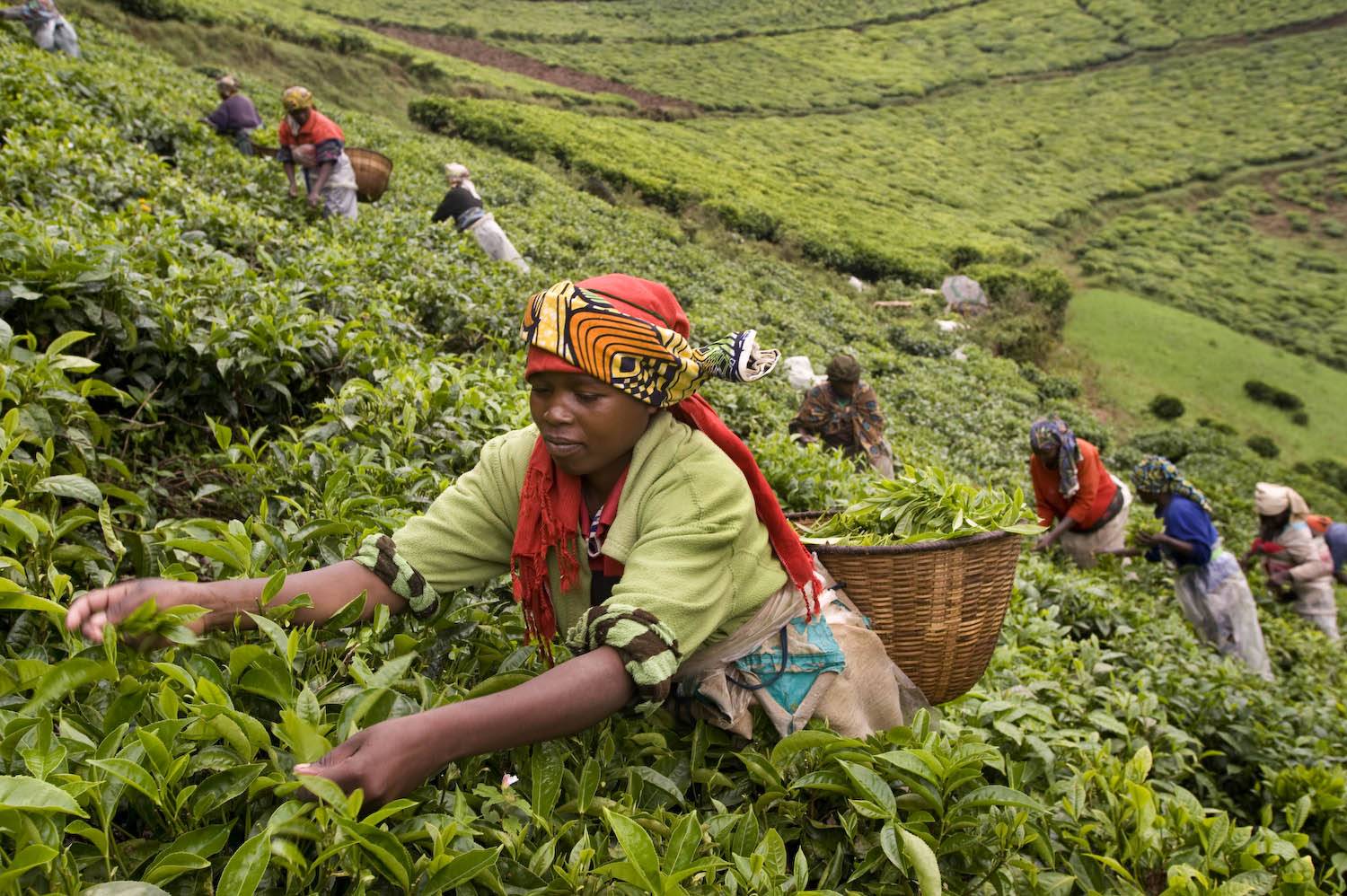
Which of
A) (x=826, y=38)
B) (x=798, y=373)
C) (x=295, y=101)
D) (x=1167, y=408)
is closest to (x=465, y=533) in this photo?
(x=295, y=101)

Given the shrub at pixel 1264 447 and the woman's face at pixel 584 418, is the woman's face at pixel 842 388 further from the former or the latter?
the shrub at pixel 1264 447

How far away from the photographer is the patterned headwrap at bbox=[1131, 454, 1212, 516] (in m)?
6.07

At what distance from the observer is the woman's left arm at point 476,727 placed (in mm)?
1238

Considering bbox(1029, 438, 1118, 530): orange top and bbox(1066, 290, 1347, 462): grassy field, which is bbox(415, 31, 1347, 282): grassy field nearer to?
bbox(1066, 290, 1347, 462): grassy field

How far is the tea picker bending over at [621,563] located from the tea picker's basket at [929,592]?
0.14 m

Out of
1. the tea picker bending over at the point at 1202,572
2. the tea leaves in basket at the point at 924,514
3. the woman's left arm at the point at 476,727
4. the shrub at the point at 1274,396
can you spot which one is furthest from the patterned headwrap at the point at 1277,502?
the shrub at the point at 1274,396

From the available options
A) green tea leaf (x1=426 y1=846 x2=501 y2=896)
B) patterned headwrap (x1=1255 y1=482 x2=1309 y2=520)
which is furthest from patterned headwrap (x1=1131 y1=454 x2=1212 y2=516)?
green tea leaf (x1=426 y1=846 x2=501 y2=896)

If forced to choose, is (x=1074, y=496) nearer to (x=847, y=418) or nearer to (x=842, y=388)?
(x=847, y=418)

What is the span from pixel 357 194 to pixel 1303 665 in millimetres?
8970

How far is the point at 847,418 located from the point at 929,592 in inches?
160

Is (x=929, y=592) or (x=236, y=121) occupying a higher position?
(x=236, y=121)

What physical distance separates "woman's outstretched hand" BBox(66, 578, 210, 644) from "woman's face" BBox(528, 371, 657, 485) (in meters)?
0.69

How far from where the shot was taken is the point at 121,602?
1482mm

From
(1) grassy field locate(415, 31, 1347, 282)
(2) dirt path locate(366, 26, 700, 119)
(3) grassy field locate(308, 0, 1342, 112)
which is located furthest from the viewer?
(3) grassy field locate(308, 0, 1342, 112)
